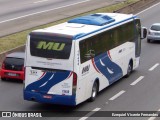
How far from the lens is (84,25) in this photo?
2305 centimetres

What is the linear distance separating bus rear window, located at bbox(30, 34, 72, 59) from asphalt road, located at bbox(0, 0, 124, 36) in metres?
15.0

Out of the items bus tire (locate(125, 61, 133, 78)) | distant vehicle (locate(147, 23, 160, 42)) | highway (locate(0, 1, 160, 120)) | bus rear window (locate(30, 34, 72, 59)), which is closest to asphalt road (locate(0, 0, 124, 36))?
distant vehicle (locate(147, 23, 160, 42))

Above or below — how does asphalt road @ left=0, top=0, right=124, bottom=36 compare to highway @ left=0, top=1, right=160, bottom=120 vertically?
below

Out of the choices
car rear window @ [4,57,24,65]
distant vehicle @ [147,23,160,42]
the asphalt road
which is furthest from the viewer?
the asphalt road

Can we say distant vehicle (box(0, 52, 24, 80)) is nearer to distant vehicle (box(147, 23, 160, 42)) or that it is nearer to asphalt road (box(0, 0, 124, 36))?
asphalt road (box(0, 0, 124, 36))

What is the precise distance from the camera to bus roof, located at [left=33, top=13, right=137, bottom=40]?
20922mm

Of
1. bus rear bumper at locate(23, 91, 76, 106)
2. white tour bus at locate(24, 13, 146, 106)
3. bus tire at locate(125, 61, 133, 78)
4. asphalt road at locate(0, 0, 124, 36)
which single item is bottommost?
asphalt road at locate(0, 0, 124, 36)

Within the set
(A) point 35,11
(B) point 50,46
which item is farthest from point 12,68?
(A) point 35,11

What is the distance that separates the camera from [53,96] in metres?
20.5

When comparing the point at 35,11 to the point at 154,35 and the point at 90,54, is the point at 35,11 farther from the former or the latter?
the point at 90,54

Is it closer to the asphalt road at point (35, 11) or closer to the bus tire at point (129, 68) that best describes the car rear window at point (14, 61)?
the bus tire at point (129, 68)

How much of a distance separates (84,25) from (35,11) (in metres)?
25.8

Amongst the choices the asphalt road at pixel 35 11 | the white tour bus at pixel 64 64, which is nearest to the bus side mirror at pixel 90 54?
the white tour bus at pixel 64 64

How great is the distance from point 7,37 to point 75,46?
14.3 meters
